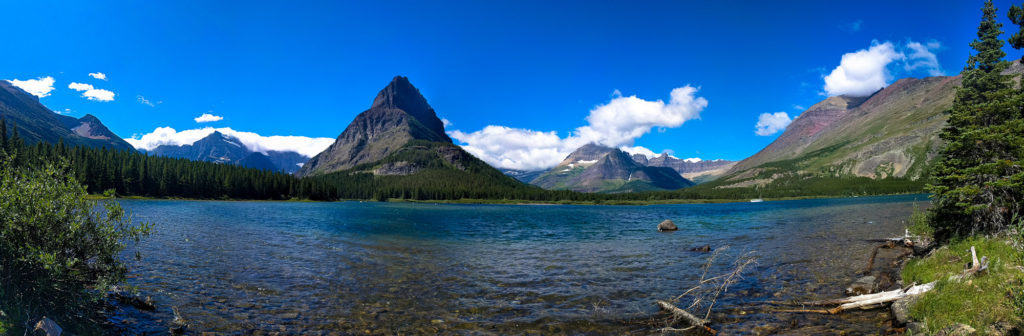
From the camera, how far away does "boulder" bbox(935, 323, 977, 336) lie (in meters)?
11.0

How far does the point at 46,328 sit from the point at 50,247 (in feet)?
14.7

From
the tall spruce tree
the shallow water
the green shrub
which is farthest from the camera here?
the tall spruce tree

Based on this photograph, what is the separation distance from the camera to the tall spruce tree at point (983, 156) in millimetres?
19859

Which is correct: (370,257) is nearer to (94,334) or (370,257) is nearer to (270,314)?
(270,314)

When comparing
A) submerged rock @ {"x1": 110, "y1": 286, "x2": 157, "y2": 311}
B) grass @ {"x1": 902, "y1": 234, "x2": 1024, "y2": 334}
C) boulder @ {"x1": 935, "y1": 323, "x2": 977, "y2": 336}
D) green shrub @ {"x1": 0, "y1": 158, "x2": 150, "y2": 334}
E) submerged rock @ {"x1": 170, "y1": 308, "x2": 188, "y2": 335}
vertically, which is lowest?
submerged rock @ {"x1": 170, "y1": 308, "x2": 188, "y2": 335}

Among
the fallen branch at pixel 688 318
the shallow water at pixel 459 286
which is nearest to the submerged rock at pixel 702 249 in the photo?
the shallow water at pixel 459 286

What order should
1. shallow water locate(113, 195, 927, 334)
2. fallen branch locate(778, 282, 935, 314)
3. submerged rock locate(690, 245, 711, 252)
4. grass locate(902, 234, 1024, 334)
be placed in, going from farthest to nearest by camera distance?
1. submerged rock locate(690, 245, 711, 252)
2. shallow water locate(113, 195, 927, 334)
3. fallen branch locate(778, 282, 935, 314)
4. grass locate(902, 234, 1024, 334)

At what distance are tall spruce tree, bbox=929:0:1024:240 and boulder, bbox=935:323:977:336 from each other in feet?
36.2

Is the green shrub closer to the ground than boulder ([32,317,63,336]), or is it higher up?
higher up

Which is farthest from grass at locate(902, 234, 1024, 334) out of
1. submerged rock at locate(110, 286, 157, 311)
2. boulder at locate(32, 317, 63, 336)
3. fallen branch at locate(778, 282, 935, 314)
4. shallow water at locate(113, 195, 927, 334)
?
submerged rock at locate(110, 286, 157, 311)

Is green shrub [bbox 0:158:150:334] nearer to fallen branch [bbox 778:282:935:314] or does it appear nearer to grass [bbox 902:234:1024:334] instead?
grass [bbox 902:234:1024:334]

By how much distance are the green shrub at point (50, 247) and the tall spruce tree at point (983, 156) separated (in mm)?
37261

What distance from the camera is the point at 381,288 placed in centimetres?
2316

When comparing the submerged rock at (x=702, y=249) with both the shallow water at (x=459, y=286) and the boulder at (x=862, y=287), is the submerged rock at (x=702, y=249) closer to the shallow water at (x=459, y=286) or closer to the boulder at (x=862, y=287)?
the shallow water at (x=459, y=286)
